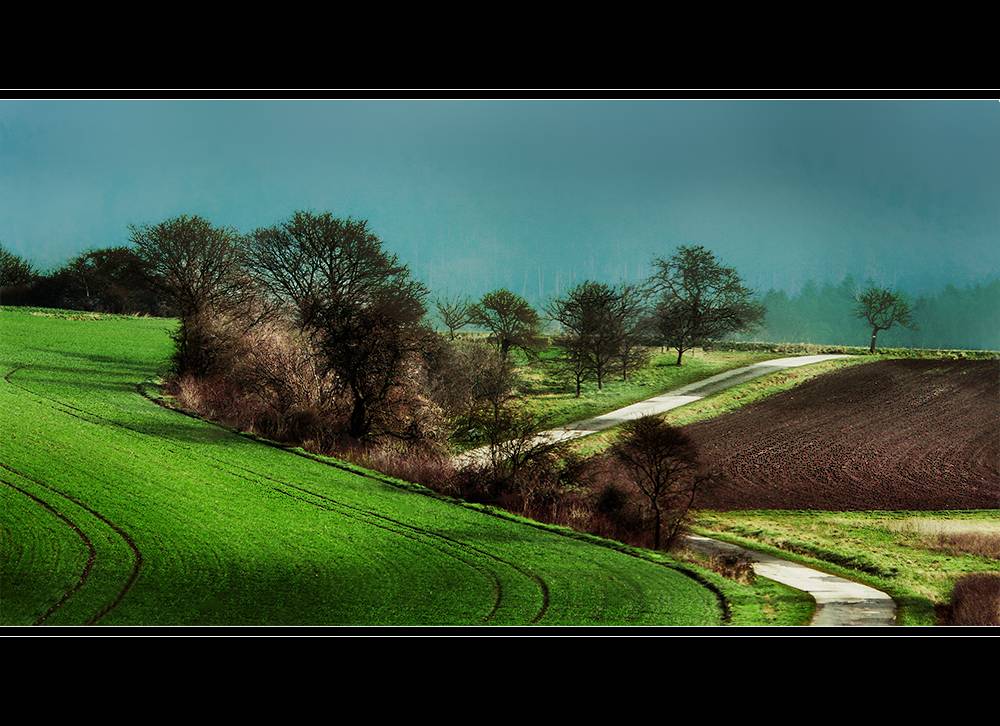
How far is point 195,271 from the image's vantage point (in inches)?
320

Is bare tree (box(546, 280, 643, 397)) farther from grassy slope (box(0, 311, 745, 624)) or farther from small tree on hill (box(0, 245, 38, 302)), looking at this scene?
small tree on hill (box(0, 245, 38, 302))

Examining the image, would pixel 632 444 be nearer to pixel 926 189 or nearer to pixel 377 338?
pixel 377 338

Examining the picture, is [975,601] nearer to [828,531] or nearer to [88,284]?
[828,531]

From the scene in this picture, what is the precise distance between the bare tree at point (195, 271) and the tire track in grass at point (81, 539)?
2.29 meters

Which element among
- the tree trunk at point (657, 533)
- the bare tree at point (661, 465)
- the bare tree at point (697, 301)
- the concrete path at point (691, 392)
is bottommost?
the tree trunk at point (657, 533)

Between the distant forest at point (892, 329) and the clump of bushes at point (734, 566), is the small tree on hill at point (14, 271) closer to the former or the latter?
the distant forest at point (892, 329)

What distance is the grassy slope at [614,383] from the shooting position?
756 cm

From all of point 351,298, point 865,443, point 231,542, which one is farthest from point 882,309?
point 231,542

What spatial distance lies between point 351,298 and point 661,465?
326 centimetres

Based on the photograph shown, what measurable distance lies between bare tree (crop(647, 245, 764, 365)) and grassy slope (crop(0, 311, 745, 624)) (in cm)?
197

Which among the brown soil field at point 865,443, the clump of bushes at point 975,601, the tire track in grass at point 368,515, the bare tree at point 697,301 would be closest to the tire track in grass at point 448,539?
the tire track in grass at point 368,515

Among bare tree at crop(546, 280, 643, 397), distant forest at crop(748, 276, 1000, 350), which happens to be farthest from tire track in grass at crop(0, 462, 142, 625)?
distant forest at crop(748, 276, 1000, 350)

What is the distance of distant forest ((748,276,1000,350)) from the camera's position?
7.07m
